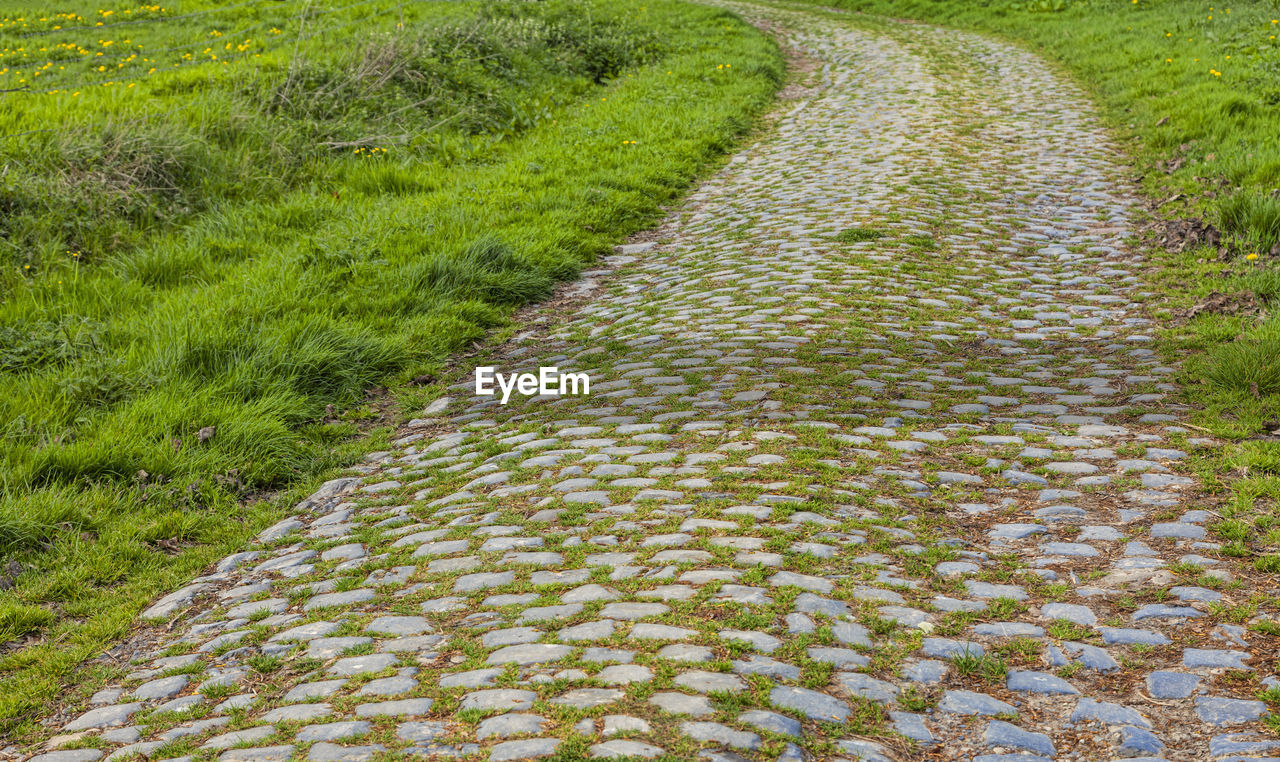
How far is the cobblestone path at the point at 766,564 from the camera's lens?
306 cm

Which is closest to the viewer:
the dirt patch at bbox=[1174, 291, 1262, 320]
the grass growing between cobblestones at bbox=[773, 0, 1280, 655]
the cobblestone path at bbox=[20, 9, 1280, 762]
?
the cobblestone path at bbox=[20, 9, 1280, 762]

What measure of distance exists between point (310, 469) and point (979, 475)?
355cm

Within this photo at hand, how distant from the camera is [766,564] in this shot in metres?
3.92

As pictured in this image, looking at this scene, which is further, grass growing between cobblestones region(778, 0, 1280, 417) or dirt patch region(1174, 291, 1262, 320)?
dirt patch region(1174, 291, 1262, 320)

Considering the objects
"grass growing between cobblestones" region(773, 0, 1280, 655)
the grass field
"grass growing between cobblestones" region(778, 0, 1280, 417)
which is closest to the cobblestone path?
"grass growing between cobblestones" region(773, 0, 1280, 655)

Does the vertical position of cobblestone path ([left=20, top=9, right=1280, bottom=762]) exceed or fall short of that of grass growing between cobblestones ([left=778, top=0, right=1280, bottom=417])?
it falls short

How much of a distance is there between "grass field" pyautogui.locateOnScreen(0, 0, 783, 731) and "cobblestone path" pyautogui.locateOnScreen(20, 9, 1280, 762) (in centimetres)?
54

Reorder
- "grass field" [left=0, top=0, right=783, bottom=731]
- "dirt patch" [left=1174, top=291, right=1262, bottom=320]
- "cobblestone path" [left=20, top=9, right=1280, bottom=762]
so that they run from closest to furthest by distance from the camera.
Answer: "cobblestone path" [left=20, top=9, right=1280, bottom=762], "grass field" [left=0, top=0, right=783, bottom=731], "dirt patch" [left=1174, top=291, right=1262, bottom=320]

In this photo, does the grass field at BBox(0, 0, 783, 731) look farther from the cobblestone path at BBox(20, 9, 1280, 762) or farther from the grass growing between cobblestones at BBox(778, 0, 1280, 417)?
the grass growing between cobblestones at BBox(778, 0, 1280, 417)

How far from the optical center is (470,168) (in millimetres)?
11109

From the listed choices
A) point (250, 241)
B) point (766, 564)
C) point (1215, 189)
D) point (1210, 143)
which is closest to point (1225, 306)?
point (1215, 189)

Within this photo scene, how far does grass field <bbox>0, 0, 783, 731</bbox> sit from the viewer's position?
4809mm

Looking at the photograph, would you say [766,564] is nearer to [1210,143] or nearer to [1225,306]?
[1225,306]

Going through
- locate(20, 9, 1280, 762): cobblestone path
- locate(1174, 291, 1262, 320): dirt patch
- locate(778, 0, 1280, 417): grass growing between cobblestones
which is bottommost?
locate(20, 9, 1280, 762): cobblestone path
